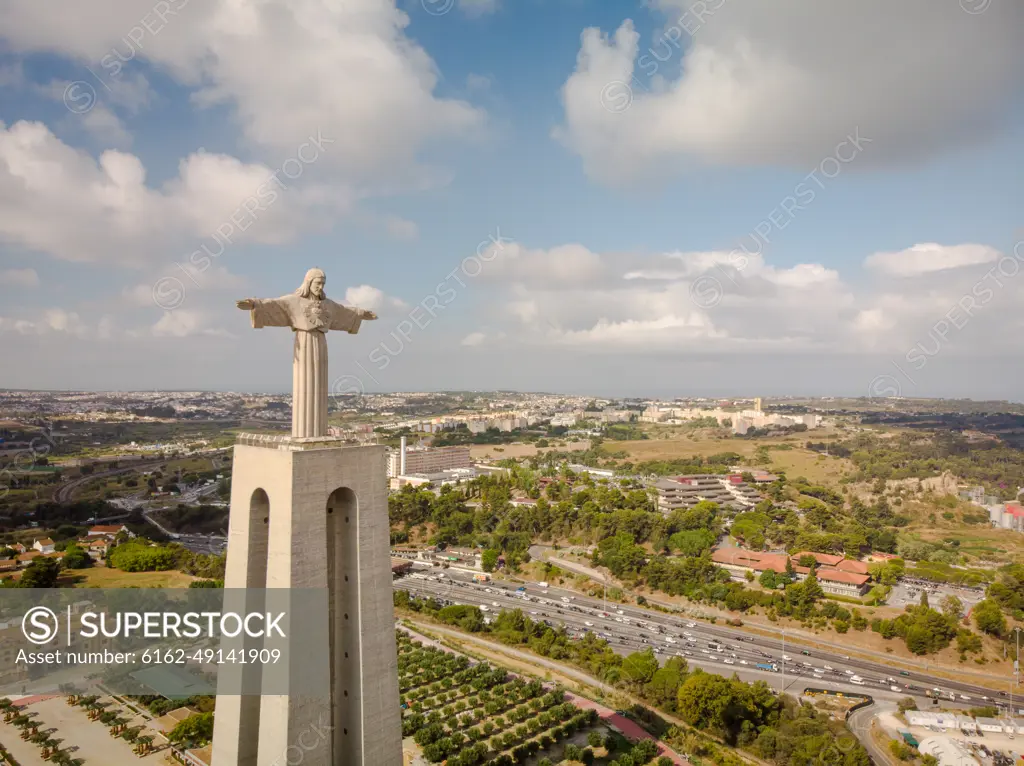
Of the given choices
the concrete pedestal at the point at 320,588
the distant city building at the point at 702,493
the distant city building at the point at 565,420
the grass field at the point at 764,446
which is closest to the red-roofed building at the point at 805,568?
the distant city building at the point at 702,493

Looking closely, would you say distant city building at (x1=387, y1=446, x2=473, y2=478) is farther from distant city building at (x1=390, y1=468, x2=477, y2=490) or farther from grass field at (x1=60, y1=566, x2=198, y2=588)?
grass field at (x1=60, y1=566, x2=198, y2=588)

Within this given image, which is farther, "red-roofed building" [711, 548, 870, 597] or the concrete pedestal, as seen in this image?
"red-roofed building" [711, 548, 870, 597]

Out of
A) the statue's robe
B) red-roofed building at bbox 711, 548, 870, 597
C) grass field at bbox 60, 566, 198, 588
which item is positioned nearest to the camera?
the statue's robe

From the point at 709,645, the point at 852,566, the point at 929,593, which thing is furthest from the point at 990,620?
the point at 709,645

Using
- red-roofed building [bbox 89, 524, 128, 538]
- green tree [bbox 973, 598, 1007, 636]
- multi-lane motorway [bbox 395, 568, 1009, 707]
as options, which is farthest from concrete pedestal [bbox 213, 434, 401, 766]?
red-roofed building [bbox 89, 524, 128, 538]

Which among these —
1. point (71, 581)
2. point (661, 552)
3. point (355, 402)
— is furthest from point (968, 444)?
point (355, 402)

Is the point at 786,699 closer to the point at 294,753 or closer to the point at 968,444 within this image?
the point at 294,753

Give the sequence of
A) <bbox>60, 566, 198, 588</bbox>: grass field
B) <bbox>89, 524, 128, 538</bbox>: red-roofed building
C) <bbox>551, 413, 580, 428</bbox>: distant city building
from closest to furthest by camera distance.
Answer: <bbox>60, 566, 198, 588</bbox>: grass field, <bbox>89, 524, 128, 538</bbox>: red-roofed building, <bbox>551, 413, 580, 428</bbox>: distant city building
